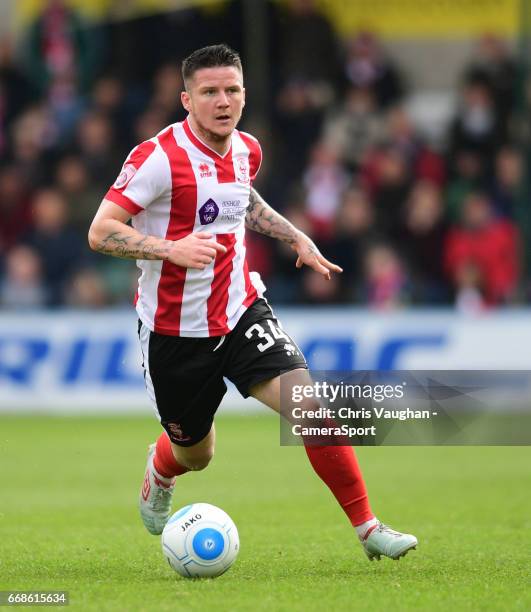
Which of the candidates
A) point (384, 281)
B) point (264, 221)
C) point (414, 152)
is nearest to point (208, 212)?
point (264, 221)

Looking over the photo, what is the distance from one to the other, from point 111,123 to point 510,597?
1151 centimetres

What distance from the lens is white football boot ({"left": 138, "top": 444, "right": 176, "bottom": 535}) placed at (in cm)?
704

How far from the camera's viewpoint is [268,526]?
7570 millimetres

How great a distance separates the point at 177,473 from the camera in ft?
23.0

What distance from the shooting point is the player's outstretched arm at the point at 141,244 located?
573 cm

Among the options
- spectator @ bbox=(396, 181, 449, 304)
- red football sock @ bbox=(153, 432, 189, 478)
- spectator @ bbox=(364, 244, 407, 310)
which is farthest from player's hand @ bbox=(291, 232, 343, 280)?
spectator @ bbox=(396, 181, 449, 304)

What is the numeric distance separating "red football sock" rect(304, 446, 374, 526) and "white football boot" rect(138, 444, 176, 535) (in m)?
1.16

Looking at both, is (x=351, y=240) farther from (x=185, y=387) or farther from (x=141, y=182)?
(x=141, y=182)

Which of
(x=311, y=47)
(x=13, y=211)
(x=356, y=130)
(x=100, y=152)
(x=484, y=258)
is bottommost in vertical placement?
(x=484, y=258)

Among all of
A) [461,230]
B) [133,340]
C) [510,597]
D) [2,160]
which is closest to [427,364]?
[461,230]

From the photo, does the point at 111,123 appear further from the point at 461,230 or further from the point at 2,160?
the point at 461,230

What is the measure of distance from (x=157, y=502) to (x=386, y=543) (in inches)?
58.5

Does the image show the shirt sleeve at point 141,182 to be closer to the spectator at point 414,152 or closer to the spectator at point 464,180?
the spectator at point 464,180

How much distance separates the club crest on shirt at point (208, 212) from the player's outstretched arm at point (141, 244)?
10.0 inches
